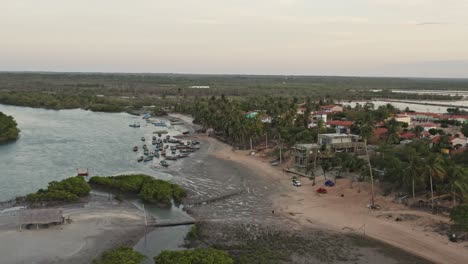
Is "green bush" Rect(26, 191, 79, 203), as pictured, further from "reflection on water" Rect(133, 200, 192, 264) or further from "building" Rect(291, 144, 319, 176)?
"building" Rect(291, 144, 319, 176)

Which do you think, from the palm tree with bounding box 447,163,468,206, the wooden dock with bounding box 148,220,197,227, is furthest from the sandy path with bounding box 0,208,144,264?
the palm tree with bounding box 447,163,468,206

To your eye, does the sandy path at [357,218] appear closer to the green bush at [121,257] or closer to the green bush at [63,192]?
the green bush at [121,257]

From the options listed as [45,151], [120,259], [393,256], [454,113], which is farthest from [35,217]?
[454,113]

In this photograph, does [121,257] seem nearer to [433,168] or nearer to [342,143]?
[433,168]

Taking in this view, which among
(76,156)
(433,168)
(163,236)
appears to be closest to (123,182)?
(163,236)

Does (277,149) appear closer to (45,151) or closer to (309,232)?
(309,232)

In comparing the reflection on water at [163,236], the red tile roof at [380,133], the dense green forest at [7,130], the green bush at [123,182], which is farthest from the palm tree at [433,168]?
the dense green forest at [7,130]
